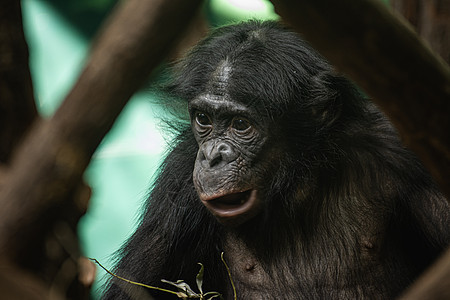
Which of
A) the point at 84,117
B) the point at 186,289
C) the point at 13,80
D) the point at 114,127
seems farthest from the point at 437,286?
the point at 114,127

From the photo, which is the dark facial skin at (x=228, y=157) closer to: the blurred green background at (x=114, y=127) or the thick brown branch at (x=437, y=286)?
the thick brown branch at (x=437, y=286)

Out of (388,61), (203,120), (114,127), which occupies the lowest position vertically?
(114,127)

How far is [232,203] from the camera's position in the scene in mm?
3828

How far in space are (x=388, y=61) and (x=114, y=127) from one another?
5.74 metres

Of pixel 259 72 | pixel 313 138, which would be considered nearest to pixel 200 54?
pixel 259 72

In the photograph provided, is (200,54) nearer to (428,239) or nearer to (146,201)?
(146,201)

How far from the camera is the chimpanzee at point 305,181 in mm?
3945

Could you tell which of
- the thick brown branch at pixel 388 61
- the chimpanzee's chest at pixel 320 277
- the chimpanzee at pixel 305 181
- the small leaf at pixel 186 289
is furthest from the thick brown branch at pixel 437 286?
the small leaf at pixel 186 289

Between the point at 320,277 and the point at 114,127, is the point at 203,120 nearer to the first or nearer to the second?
the point at 320,277

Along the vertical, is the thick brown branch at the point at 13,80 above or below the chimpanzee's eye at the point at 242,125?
below

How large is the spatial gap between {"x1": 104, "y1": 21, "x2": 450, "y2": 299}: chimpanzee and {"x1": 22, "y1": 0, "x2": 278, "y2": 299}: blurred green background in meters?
3.58

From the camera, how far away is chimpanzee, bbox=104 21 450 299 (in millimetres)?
3945

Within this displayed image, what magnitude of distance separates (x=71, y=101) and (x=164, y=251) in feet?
8.75

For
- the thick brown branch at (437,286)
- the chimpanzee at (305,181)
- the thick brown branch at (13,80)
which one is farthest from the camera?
the chimpanzee at (305,181)
